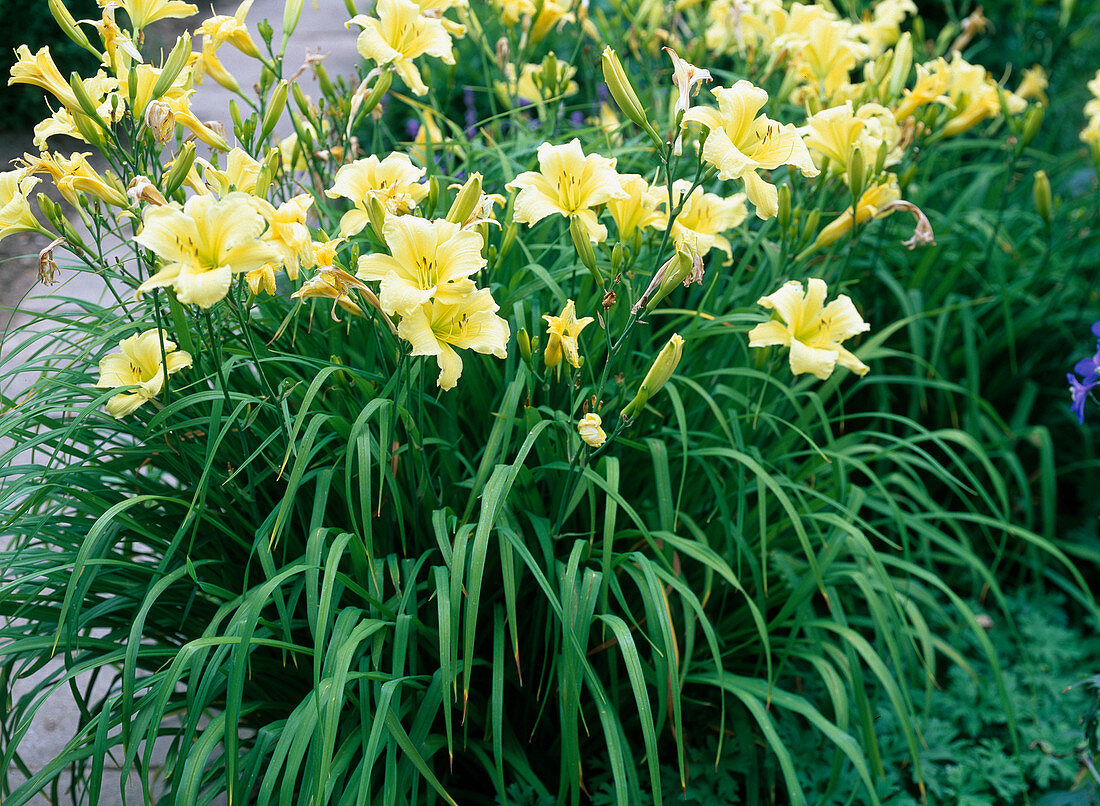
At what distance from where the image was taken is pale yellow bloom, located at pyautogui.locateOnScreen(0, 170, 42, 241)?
1352mm

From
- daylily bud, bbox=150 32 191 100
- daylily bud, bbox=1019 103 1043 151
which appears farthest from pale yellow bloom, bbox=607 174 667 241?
daylily bud, bbox=1019 103 1043 151

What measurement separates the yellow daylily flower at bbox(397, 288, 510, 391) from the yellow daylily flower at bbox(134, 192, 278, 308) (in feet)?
0.73

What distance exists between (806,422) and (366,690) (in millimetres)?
1126

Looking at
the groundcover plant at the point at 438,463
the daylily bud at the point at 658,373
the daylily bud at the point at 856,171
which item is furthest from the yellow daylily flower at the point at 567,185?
the daylily bud at the point at 856,171

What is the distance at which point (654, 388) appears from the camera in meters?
1.32

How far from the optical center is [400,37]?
1.66 metres

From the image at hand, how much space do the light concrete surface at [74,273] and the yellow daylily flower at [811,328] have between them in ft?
3.78

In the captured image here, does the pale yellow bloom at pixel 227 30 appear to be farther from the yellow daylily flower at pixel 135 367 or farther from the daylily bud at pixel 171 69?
the yellow daylily flower at pixel 135 367

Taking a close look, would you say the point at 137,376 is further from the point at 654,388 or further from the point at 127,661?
the point at 654,388

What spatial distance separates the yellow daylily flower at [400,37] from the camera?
1.62m

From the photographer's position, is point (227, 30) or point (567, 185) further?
point (227, 30)

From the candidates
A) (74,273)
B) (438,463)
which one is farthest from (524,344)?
(74,273)

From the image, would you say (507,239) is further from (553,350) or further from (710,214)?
(710,214)

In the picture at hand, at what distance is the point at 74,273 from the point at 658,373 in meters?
1.93
